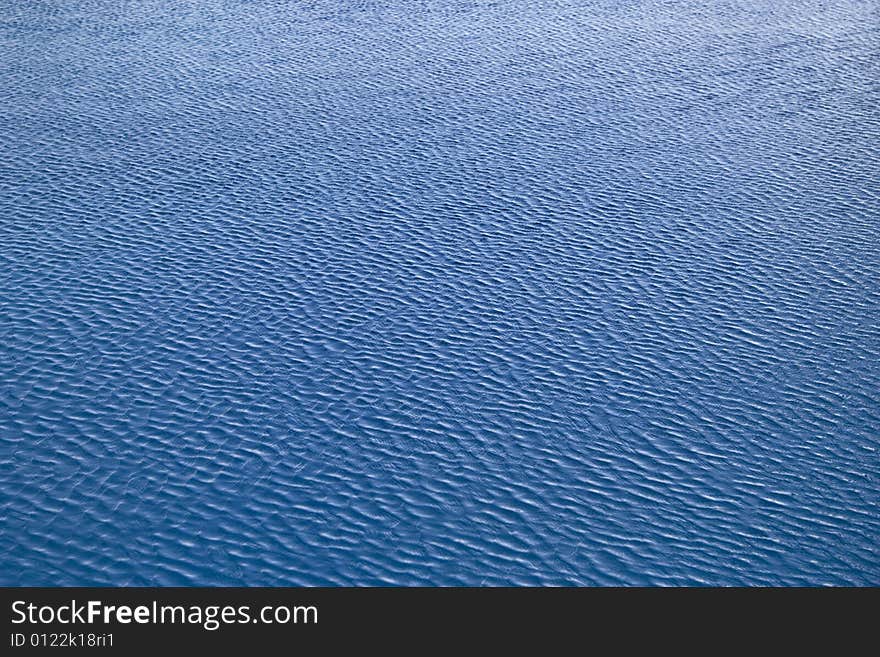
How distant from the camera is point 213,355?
41.1 metres

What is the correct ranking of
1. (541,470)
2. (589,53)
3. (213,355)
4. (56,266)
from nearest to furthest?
(541,470) → (213,355) → (56,266) → (589,53)

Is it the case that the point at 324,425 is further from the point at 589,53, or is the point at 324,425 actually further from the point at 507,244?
the point at 589,53

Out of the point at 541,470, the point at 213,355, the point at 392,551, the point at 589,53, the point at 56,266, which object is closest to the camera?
the point at 392,551

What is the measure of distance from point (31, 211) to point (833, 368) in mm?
35885

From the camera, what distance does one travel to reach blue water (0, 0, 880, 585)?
109ft

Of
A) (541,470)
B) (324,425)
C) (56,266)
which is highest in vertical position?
(56,266)

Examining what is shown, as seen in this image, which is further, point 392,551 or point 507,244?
point 507,244

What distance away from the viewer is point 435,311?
44.5m

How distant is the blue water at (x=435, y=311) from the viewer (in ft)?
109
